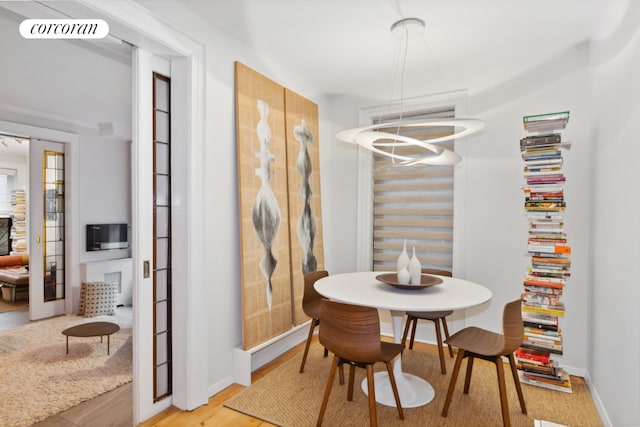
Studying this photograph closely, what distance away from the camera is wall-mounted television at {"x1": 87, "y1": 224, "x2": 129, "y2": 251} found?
5.04 meters

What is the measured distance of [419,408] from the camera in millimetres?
2340

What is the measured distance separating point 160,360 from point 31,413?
89 cm

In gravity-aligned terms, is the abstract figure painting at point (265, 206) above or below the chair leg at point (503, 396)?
above

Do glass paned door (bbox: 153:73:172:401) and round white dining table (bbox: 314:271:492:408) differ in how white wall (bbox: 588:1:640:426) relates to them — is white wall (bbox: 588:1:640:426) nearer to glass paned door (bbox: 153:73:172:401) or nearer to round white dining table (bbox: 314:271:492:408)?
round white dining table (bbox: 314:271:492:408)

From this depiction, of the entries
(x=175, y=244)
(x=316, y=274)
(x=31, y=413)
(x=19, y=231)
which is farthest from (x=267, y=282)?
(x=19, y=231)

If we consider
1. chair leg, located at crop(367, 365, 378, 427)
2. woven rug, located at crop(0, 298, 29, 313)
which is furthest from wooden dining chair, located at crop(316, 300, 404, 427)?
woven rug, located at crop(0, 298, 29, 313)

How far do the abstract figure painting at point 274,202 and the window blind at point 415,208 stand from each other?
731mm

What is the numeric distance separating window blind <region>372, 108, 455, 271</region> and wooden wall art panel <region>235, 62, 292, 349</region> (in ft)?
3.78

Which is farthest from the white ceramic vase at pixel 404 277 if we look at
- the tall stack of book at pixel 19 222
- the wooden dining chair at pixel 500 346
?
the tall stack of book at pixel 19 222

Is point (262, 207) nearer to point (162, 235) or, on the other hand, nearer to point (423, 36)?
point (162, 235)

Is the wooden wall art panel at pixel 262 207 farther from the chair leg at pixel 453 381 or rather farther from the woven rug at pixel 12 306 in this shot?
the woven rug at pixel 12 306

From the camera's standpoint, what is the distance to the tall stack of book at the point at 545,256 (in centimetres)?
263

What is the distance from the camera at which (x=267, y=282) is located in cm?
294

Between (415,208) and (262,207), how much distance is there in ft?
5.52
